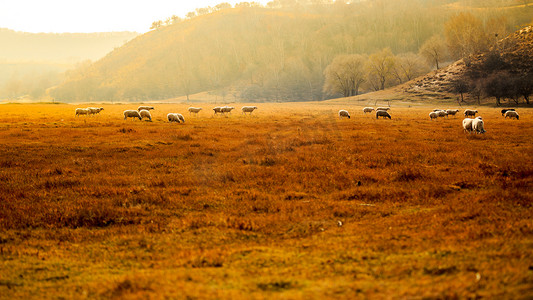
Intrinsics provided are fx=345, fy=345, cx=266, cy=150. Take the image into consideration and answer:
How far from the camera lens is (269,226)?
27.7 ft

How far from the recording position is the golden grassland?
16.4 ft

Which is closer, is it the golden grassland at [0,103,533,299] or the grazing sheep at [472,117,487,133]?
the golden grassland at [0,103,533,299]

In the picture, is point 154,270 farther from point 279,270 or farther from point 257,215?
point 257,215

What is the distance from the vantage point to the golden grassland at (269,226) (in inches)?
197

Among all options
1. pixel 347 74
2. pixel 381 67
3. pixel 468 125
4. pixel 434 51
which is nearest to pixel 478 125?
pixel 468 125

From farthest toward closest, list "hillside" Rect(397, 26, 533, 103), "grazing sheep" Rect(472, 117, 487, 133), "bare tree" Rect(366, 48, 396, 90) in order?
"bare tree" Rect(366, 48, 396, 90) < "hillside" Rect(397, 26, 533, 103) < "grazing sheep" Rect(472, 117, 487, 133)

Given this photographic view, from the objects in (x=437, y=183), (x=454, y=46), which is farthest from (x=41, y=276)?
(x=454, y=46)

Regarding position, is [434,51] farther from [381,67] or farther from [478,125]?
[478,125]

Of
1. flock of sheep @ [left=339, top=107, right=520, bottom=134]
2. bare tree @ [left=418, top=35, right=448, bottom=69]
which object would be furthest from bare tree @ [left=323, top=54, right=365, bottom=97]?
flock of sheep @ [left=339, top=107, right=520, bottom=134]

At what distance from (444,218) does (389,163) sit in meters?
8.51

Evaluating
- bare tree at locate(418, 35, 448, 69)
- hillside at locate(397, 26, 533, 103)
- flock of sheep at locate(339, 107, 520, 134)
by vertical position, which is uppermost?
bare tree at locate(418, 35, 448, 69)

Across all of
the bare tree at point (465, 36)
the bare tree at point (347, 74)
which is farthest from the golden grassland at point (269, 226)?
the bare tree at point (347, 74)

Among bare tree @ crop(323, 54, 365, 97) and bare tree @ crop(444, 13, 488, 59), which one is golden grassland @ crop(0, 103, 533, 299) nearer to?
bare tree @ crop(444, 13, 488, 59)

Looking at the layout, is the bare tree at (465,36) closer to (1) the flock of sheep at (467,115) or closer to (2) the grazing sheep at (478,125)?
(1) the flock of sheep at (467,115)
